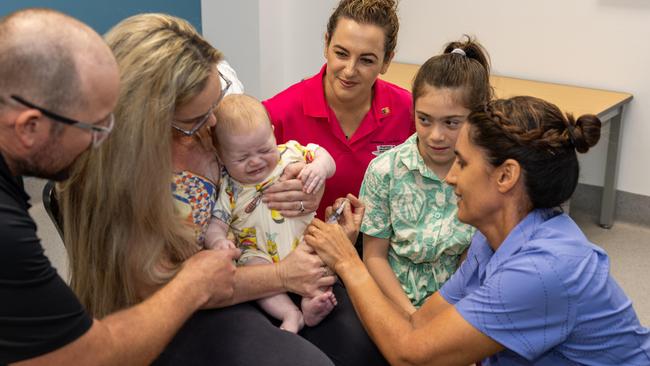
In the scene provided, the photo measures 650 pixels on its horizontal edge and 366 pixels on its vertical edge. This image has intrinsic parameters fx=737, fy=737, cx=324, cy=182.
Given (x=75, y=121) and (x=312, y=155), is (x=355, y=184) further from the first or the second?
(x=75, y=121)

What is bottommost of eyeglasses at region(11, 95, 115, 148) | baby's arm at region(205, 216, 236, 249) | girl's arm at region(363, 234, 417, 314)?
girl's arm at region(363, 234, 417, 314)

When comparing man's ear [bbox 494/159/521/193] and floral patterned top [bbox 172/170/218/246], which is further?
floral patterned top [bbox 172/170/218/246]

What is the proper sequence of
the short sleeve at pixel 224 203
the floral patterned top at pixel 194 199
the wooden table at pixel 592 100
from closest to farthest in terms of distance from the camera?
the floral patterned top at pixel 194 199 < the short sleeve at pixel 224 203 < the wooden table at pixel 592 100

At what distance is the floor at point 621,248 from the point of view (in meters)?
3.33

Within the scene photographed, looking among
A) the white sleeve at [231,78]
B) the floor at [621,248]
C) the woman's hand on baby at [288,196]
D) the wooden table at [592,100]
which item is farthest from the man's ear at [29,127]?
the wooden table at [592,100]

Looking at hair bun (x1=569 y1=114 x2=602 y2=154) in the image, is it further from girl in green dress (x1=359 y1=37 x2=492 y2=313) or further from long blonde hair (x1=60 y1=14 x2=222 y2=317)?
long blonde hair (x1=60 y1=14 x2=222 y2=317)

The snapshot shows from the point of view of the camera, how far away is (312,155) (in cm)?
211

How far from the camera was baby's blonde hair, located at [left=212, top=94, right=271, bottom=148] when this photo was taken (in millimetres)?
1881

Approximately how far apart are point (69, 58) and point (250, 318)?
2.59 feet

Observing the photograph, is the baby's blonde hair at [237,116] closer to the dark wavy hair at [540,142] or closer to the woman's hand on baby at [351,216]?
the woman's hand on baby at [351,216]

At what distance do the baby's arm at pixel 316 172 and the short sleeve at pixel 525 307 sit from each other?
58cm

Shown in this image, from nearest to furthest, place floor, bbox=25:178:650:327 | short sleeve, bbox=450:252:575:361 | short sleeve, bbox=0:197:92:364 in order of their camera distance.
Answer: short sleeve, bbox=0:197:92:364 < short sleeve, bbox=450:252:575:361 < floor, bbox=25:178:650:327

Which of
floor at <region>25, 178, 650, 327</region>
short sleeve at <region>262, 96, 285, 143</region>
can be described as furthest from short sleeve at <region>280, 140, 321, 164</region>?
floor at <region>25, 178, 650, 327</region>

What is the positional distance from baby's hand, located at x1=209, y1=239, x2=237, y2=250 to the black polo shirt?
0.57 meters
